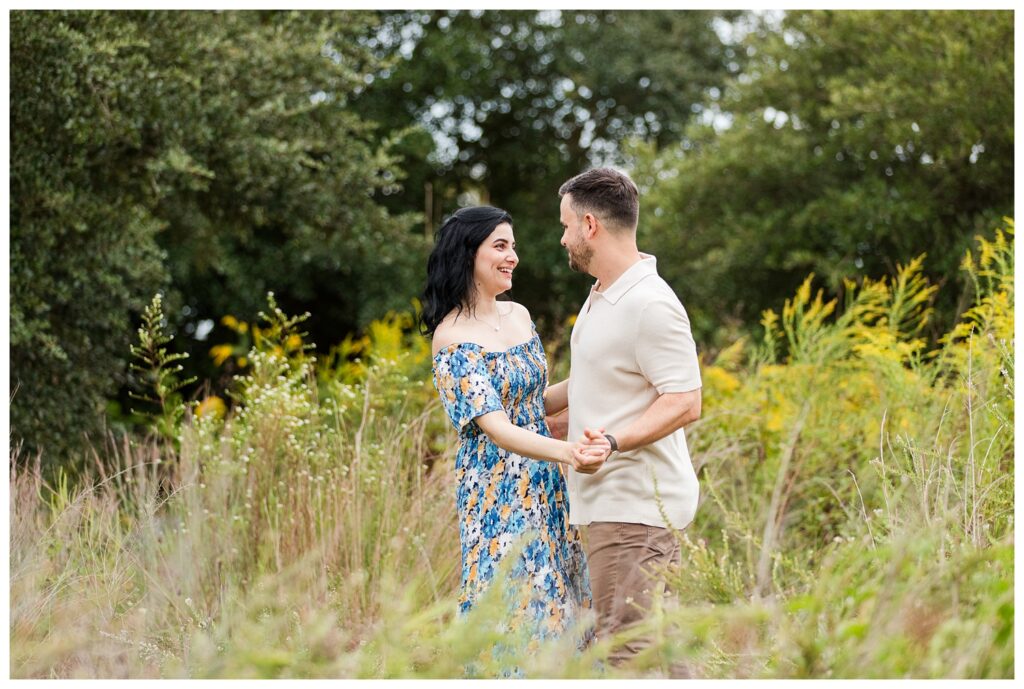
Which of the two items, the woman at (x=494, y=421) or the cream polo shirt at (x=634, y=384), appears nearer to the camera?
the cream polo shirt at (x=634, y=384)

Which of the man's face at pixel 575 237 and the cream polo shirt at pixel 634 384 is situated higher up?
the man's face at pixel 575 237

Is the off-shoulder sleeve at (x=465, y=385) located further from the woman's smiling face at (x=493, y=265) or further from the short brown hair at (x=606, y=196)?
the short brown hair at (x=606, y=196)

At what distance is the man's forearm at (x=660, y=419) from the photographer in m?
2.80

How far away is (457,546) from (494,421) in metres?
1.64

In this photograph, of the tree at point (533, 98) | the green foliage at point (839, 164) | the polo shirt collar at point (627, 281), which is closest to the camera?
the polo shirt collar at point (627, 281)

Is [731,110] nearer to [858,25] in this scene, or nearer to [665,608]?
[858,25]

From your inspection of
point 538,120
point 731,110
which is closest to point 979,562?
point 731,110

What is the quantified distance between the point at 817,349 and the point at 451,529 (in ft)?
8.56

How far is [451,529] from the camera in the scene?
14.7ft

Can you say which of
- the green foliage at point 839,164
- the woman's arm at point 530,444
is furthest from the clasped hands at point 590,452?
the green foliage at point 839,164

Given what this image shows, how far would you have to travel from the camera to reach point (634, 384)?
9.66 feet

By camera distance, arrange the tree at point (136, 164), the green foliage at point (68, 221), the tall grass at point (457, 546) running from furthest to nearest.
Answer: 1. the tree at point (136, 164)
2. the green foliage at point (68, 221)
3. the tall grass at point (457, 546)

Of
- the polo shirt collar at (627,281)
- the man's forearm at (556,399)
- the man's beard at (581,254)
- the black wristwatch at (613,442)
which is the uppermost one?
the man's beard at (581,254)

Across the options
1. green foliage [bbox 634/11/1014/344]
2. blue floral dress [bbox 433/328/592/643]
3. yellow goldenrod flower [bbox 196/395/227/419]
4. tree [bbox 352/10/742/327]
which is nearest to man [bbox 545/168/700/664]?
blue floral dress [bbox 433/328/592/643]
